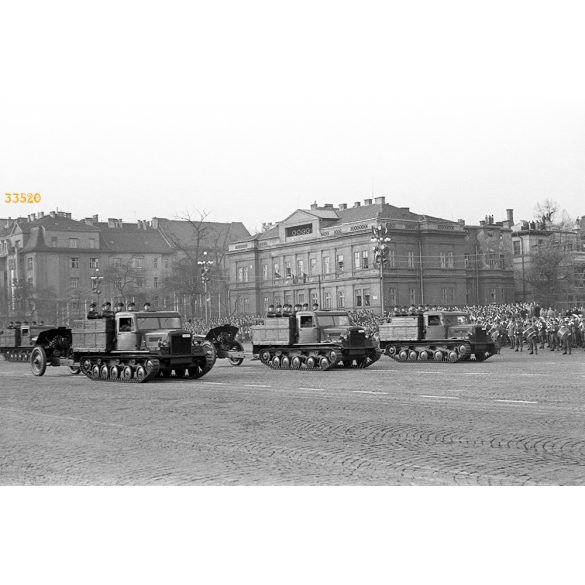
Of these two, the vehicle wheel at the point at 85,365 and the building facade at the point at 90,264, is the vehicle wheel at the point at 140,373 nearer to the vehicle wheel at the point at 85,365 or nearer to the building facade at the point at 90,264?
the vehicle wheel at the point at 85,365

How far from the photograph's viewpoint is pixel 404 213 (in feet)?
188

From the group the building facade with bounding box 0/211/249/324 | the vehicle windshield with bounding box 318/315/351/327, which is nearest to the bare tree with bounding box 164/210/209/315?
the building facade with bounding box 0/211/249/324

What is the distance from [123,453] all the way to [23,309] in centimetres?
1861

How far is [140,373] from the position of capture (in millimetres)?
20234

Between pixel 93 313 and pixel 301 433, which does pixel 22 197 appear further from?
pixel 93 313

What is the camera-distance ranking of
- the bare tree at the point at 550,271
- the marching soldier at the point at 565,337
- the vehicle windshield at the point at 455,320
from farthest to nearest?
the bare tree at the point at 550,271 < the marching soldier at the point at 565,337 < the vehicle windshield at the point at 455,320

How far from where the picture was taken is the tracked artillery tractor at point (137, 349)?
20.3 meters

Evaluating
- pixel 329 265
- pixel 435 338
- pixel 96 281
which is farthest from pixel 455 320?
pixel 329 265

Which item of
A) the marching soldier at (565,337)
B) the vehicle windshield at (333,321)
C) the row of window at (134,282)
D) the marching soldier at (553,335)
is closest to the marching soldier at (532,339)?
the marching soldier at (565,337)

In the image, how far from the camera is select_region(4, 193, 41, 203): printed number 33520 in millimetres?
11609

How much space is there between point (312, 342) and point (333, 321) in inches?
38.5

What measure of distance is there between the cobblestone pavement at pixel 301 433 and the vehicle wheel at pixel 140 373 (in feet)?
4.62

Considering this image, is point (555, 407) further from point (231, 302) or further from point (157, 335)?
point (231, 302)

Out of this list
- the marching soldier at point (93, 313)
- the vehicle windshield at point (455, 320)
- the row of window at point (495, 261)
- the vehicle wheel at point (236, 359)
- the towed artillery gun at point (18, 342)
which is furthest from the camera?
the row of window at point (495, 261)
